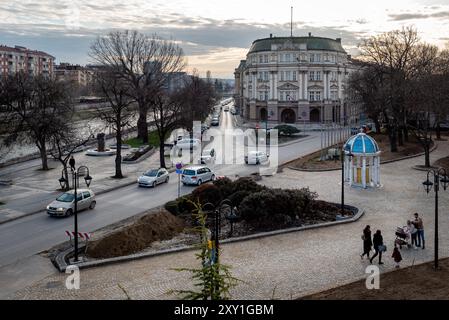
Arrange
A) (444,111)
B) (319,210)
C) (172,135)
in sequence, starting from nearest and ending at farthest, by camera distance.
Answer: (319,210) < (444,111) < (172,135)

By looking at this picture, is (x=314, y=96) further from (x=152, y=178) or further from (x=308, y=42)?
(x=152, y=178)

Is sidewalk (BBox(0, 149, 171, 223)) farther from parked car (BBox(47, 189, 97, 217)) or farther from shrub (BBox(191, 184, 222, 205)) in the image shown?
shrub (BBox(191, 184, 222, 205))

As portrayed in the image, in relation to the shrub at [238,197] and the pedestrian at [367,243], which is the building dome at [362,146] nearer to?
the shrub at [238,197]

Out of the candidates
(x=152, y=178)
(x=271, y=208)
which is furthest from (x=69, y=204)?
(x=271, y=208)

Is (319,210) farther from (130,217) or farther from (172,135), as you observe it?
(172,135)

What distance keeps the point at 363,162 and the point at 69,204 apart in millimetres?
18641

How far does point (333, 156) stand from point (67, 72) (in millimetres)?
169201

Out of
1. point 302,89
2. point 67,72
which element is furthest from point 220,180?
point 67,72

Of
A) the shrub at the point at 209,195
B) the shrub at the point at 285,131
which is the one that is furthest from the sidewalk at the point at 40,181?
the shrub at the point at 285,131

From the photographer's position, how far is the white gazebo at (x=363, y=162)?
107 feet

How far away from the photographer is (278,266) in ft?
57.1

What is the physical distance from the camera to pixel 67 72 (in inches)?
7633

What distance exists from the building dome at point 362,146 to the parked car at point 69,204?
1713 cm

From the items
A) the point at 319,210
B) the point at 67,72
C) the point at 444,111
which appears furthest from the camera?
the point at 67,72
